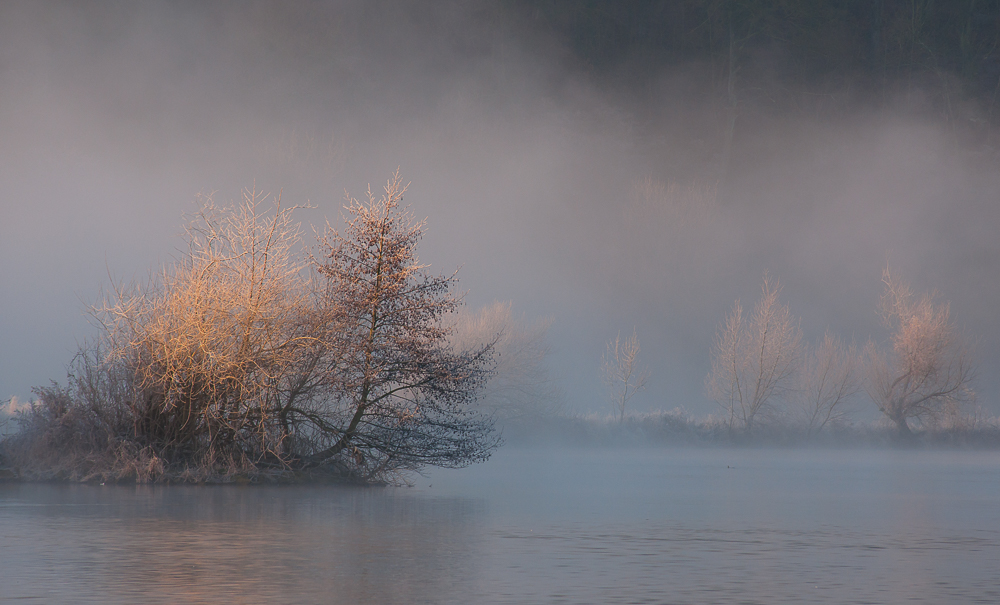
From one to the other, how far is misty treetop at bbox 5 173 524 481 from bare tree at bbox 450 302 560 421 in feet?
89.9

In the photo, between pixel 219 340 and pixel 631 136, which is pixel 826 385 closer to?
pixel 631 136

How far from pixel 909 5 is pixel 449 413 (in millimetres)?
73227

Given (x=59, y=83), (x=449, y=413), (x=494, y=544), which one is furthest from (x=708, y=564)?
(x=59, y=83)

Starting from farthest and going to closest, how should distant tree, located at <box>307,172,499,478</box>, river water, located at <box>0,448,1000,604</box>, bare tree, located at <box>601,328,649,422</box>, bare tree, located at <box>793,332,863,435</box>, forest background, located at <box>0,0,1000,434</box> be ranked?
forest background, located at <box>0,0,1000,434</box>, bare tree, located at <box>601,328,649,422</box>, bare tree, located at <box>793,332,863,435</box>, distant tree, located at <box>307,172,499,478</box>, river water, located at <box>0,448,1000,604</box>

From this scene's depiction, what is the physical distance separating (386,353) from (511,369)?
30.1 meters

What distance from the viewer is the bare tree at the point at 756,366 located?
56312 millimetres

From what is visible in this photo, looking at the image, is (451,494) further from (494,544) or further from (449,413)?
(494,544)

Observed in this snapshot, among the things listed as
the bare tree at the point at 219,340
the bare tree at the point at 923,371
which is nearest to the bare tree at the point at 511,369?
the bare tree at the point at 923,371

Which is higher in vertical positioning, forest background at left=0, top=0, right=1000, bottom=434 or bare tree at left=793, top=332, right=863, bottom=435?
forest background at left=0, top=0, right=1000, bottom=434

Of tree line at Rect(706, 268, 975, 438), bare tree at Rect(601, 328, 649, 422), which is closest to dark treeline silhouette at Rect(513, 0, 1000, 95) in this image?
bare tree at Rect(601, 328, 649, 422)

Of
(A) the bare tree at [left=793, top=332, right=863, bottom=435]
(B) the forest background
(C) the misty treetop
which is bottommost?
(C) the misty treetop

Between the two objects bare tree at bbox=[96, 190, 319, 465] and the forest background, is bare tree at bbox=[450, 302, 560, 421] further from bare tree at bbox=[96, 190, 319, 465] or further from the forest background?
bare tree at bbox=[96, 190, 319, 465]

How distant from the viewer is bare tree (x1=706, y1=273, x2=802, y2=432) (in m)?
56.3

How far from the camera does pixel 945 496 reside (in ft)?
68.9
